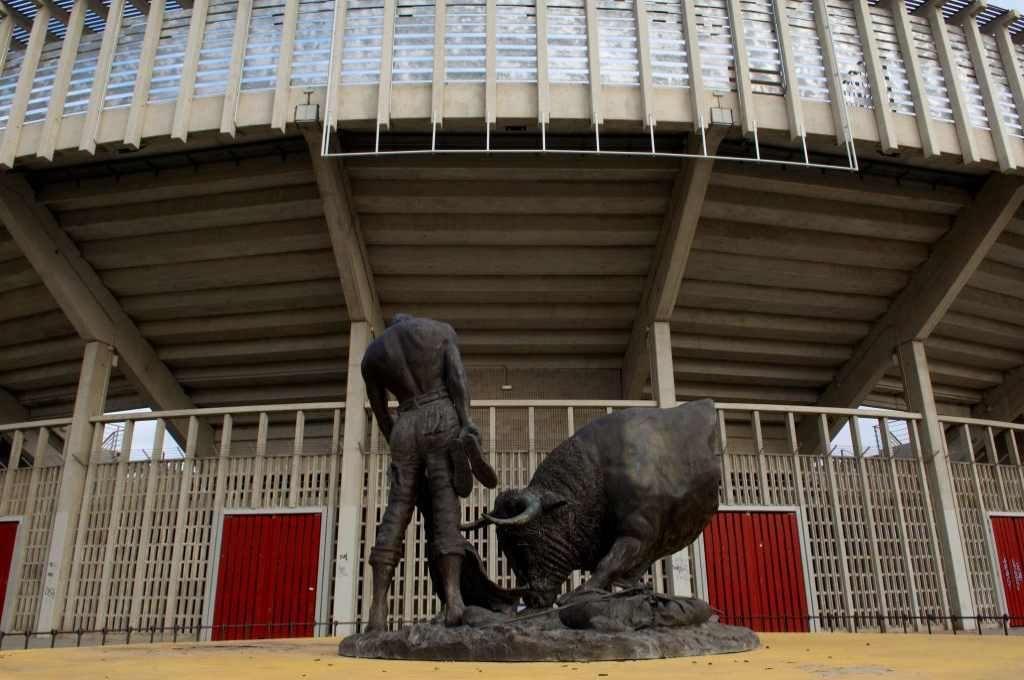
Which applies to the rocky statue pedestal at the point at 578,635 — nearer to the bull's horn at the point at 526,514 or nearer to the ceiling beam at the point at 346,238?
the bull's horn at the point at 526,514

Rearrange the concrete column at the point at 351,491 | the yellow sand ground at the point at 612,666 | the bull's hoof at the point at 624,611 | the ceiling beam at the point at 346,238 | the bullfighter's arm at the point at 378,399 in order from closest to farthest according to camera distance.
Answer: the yellow sand ground at the point at 612,666
the bull's hoof at the point at 624,611
the bullfighter's arm at the point at 378,399
the ceiling beam at the point at 346,238
the concrete column at the point at 351,491

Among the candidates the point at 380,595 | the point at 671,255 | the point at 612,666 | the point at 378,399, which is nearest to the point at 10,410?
the point at 671,255

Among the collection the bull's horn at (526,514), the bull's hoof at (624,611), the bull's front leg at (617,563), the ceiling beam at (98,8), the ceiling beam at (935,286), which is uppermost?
the ceiling beam at (98,8)

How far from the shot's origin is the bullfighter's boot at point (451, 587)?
462 centimetres

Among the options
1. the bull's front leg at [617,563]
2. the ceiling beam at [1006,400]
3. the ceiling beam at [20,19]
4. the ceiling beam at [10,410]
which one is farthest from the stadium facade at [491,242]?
the bull's front leg at [617,563]

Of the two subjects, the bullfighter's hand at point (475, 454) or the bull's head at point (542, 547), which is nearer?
the bullfighter's hand at point (475, 454)

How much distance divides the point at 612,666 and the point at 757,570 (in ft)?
30.0

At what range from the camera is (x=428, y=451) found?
500cm

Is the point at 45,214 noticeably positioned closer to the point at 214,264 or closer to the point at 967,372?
the point at 214,264

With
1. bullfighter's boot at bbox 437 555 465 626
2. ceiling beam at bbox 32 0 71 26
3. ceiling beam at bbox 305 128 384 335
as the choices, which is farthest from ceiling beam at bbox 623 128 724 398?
ceiling beam at bbox 32 0 71 26

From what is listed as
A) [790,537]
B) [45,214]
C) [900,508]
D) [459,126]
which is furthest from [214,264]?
[900,508]

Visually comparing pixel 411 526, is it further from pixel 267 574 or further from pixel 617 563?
pixel 617 563

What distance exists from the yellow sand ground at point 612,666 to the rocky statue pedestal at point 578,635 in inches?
5.0

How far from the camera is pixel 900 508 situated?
40.2 feet
